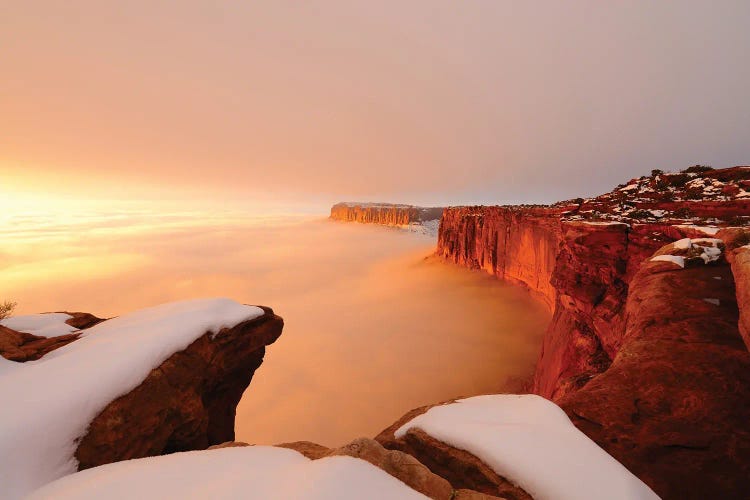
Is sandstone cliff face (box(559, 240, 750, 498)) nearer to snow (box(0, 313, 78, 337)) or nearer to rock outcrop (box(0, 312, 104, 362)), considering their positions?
rock outcrop (box(0, 312, 104, 362))

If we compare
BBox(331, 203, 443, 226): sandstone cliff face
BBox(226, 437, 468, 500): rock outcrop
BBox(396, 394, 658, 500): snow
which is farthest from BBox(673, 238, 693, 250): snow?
BBox(331, 203, 443, 226): sandstone cliff face

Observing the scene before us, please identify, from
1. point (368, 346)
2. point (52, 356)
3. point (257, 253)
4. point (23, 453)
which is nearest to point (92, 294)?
point (257, 253)

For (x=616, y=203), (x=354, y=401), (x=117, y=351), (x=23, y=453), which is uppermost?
(x=616, y=203)

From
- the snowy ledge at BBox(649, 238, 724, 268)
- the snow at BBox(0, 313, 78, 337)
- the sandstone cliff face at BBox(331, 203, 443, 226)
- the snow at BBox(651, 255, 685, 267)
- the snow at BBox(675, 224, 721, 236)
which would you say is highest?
the sandstone cliff face at BBox(331, 203, 443, 226)

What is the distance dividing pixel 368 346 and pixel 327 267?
1415 inches

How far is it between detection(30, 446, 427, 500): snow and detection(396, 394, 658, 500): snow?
123 centimetres

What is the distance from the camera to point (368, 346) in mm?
22500

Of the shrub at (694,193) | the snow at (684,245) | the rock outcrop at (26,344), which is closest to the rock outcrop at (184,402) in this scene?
the rock outcrop at (26,344)

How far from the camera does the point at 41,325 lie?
752 centimetres

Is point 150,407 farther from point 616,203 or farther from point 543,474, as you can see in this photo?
point 616,203

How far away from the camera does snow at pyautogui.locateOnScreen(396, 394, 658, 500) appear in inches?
106

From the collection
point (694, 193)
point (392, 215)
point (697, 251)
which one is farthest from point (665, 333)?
point (392, 215)

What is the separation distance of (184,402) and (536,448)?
6954 mm

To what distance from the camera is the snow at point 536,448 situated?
270 cm
